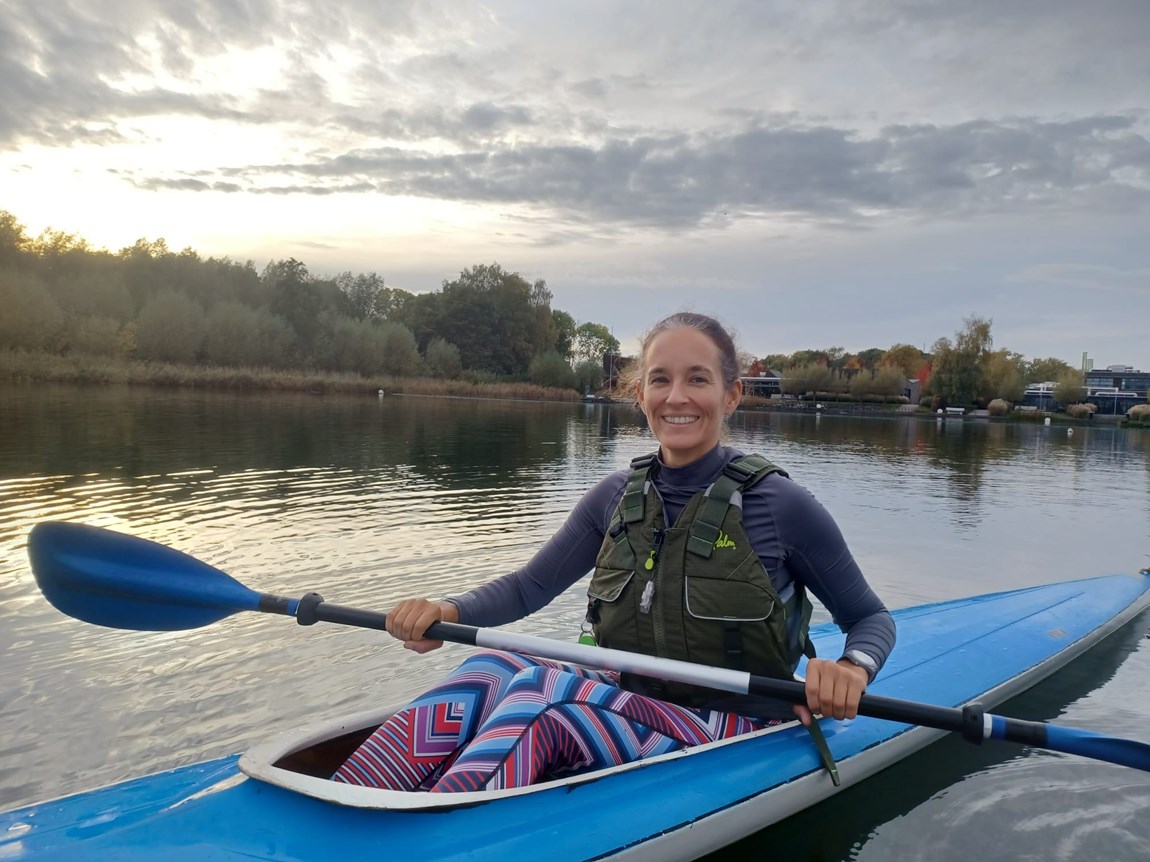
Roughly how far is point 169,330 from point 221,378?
189 inches

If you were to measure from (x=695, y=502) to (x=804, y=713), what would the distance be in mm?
769

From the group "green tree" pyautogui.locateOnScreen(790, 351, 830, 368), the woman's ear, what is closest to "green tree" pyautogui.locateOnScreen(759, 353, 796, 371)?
"green tree" pyautogui.locateOnScreen(790, 351, 830, 368)

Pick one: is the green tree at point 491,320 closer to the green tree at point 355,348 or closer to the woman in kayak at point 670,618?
the green tree at point 355,348

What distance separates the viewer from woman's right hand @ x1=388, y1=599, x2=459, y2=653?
8.50 feet

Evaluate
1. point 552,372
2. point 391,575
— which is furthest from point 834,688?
point 552,372

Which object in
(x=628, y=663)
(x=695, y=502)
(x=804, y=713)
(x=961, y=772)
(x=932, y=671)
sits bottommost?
(x=961, y=772)

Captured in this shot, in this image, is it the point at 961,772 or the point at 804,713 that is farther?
the point at 961,772

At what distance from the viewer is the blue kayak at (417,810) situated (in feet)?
6.48

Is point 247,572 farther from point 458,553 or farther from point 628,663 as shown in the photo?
point 628,663

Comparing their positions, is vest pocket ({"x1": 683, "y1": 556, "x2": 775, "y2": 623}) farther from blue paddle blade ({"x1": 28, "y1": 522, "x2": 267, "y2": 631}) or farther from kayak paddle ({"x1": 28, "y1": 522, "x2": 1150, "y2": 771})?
blue paddle blade ({"x1": 28, "y1": 522, "x2": 267, "y2": 631})

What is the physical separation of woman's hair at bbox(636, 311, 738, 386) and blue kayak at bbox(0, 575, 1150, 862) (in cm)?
123

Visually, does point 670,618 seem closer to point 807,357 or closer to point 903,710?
point 903,710

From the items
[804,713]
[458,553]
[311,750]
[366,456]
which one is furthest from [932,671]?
[366,456]

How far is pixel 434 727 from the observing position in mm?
2295
